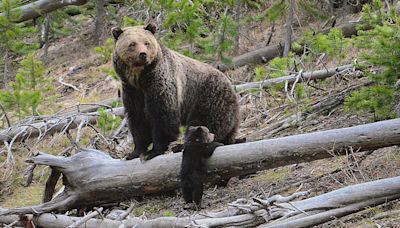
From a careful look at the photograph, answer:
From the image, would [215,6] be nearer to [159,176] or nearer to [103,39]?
[103,39]

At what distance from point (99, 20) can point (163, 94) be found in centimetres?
1103

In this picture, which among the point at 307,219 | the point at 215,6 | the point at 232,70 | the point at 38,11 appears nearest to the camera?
the point at 307,219

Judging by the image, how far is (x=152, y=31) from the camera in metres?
7.43

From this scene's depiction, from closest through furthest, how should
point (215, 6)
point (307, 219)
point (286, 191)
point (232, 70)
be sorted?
point (307, 219), point (286, 191), point (232, 70), point (215, 6)

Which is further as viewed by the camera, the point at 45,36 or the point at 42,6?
the point at 45,36

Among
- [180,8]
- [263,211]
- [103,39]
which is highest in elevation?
[180,8]

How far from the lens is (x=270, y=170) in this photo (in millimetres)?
7742

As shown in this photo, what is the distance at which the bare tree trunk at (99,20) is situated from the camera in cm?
1708

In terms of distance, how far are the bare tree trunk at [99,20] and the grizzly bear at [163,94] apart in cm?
995

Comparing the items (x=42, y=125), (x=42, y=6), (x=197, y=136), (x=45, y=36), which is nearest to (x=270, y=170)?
(x=197, y=136)

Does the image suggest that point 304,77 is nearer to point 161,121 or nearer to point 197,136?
point 161,121

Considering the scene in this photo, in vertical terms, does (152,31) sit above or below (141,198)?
above

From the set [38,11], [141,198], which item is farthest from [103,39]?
[141,198]

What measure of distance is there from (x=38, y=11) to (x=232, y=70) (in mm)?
5670
